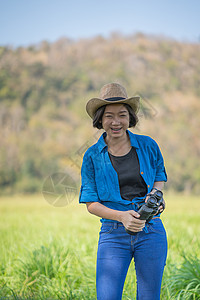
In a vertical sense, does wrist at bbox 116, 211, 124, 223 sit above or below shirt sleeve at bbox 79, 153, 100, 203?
below

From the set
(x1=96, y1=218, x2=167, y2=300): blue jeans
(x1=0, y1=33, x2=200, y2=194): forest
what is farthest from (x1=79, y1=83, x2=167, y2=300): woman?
(x1=0, y1=33, x2=200, y2=194): forest

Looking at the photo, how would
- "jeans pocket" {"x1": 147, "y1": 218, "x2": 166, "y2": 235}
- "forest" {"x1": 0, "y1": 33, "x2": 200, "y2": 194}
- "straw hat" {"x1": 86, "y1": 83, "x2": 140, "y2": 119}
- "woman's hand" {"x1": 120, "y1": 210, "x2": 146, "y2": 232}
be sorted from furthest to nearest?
"forest" {"x1": 0, "y1": 33, "x2": 200, "y2": 194} < "straw hat" {"x1": 86, "y1": 83, "x2": 140, "y2": 119} < "jeans pocket" {"x1": 147, "y1": 218, "x2": 166, "y2": 235} < "woman's hand" {"x1": 120, "y1": 210, "x2": 146, "y2": 232}

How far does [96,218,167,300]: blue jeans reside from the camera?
185 cm

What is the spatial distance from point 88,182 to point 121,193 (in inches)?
7.7

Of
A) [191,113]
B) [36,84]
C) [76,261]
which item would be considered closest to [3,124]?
[36,84]

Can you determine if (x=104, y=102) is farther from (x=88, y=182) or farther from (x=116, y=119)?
(x=88, y=182)

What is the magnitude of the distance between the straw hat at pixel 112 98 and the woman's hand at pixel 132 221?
63cm

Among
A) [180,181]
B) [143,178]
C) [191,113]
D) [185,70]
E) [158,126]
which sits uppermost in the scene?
[185,70]

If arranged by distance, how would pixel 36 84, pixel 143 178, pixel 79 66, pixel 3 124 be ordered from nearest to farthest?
pixel 143 178 → pixel 3 124 → pixel 36 84 → pixel 79 66

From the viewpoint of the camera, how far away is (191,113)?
4556cm

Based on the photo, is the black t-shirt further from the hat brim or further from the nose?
the hat brim

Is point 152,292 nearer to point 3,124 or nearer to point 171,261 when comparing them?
point 171,261

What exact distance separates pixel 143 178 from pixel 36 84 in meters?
44.9

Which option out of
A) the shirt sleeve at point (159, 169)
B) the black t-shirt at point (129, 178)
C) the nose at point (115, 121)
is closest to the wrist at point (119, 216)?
the black t-shirt at point (129, 178)
